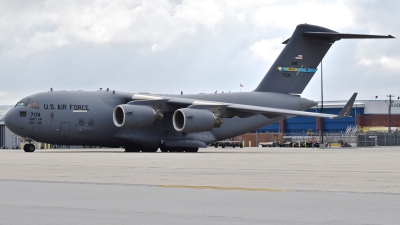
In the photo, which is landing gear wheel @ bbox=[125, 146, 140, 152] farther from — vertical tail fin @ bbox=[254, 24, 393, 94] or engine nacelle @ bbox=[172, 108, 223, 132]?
vertical tail fin @ bbox=[254, 24, 393, 94]

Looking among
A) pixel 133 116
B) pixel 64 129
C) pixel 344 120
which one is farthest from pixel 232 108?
pixel 344 120

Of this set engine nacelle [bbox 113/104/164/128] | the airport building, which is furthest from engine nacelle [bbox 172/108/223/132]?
the airport building

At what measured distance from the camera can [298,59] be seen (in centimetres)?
4550

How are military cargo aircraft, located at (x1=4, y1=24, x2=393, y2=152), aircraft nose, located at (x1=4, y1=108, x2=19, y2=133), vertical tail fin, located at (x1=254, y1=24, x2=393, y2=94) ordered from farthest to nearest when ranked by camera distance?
1. vertical tail fin, located at (x1=254, y1=24, x2=393, y2=94)
2. aircraft nose, located at (x1=4, y1=108, x2=19, y2=133)
3. military cargo aircraft, located at (x1=4, y1=24, x2=393, y2=152)

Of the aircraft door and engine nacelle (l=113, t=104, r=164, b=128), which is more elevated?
engine nacelle (l=113, t=104, r=164, b=128)

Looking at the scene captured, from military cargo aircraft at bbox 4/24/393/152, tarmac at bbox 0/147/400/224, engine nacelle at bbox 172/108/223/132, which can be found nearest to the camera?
tarmac at bbox 0/147/400/224

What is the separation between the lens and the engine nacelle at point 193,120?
37969 millimetres

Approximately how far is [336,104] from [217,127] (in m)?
69.2

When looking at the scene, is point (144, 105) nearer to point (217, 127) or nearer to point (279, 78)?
point (217, 127)

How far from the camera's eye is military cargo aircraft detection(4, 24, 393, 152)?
38.8 meters

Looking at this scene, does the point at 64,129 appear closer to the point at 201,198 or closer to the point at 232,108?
the point at 232,108

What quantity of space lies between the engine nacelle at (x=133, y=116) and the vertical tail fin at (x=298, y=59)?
376 inches

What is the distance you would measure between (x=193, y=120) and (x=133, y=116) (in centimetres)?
338

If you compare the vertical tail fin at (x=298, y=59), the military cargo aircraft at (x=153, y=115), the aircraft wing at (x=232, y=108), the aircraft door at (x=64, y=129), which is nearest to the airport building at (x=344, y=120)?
the vertical tail fin at (x=298, y=59)
